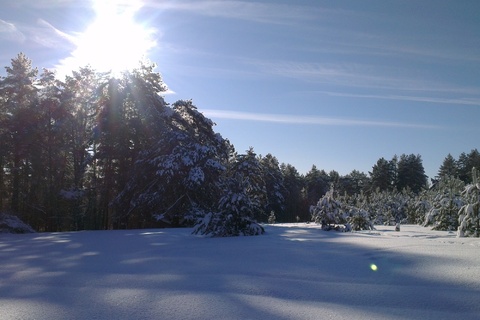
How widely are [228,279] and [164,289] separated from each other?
905mm

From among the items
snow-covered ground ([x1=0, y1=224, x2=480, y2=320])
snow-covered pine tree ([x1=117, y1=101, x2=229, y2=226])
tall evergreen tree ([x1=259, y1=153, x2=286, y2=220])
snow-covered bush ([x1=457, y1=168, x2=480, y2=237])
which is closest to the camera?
snow-covered ground ([x1=0, y1=224, x2=480, y2=320])

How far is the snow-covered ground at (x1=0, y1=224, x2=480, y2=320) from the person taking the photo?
154 inches

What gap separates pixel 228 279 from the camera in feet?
17.0

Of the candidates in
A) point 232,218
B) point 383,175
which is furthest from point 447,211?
point 383,175

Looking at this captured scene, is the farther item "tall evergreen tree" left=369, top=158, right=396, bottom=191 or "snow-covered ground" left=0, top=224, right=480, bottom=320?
"tall evergreen tree" left=369, top=158, right=396, bottom=191

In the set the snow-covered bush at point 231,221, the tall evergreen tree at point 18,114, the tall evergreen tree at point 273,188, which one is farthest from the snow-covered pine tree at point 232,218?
the tall evergreen tree at point 273,188

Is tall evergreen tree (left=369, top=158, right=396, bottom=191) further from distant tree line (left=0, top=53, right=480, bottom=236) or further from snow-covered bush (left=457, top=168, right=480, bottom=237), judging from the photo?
snow-covered bush (left=457, top=168, right=480, bottom=237)

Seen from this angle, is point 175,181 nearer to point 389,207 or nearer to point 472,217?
point 472,217

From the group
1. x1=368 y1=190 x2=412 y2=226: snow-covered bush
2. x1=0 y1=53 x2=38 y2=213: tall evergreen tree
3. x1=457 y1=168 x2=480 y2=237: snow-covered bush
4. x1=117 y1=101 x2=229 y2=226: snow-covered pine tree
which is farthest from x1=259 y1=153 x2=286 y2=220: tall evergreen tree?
x1=457 y1=168 x2=480 y2=237: snow-covered bush

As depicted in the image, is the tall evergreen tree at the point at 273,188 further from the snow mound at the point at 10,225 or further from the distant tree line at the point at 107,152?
the snow mound at the point at 10,225

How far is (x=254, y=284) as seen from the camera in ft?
15.9

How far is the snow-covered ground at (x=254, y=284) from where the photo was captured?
154 inches

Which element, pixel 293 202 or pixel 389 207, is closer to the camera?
pixel 389 207

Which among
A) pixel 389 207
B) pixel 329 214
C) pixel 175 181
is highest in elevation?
pixel 175 181
